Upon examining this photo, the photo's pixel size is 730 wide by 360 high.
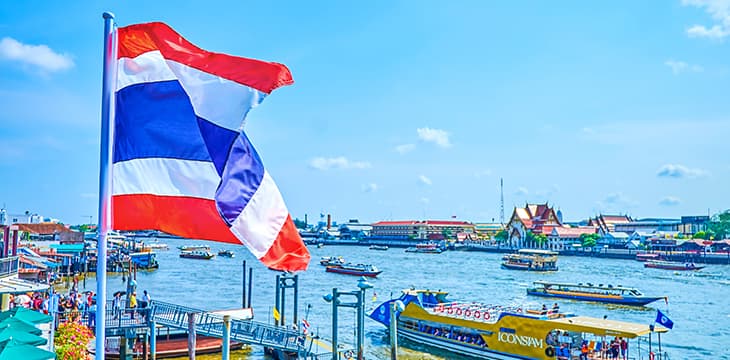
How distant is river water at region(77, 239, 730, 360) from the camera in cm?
3797

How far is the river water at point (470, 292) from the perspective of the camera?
37969 mm

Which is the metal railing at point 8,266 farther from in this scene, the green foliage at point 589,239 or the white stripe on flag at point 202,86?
the green foliage at point 589,239

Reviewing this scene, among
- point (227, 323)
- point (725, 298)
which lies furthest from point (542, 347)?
point (725, 298)

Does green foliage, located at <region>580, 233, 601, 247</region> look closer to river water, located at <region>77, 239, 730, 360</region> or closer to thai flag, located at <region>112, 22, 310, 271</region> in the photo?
river water, located at <region>77, 239, 730, 360</region>

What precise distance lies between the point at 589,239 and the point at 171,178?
506 feet

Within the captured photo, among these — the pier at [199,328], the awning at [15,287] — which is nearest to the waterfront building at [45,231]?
the pier at [199,328]

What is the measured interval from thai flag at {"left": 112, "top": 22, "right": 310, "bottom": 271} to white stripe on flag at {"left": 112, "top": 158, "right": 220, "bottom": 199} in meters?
0.01

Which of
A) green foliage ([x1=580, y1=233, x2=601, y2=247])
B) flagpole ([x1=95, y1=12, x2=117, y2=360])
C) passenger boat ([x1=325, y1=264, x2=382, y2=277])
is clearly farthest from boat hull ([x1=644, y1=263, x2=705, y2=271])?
flagpole ([x1=95, y1=12, x2=117, y2=360])

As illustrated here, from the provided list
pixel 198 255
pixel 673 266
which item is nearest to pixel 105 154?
pixel 673 266

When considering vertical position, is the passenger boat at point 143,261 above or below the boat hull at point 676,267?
above

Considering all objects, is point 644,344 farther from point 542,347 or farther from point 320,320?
point 320,320

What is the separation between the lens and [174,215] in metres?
7.16

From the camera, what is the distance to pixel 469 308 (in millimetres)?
34875

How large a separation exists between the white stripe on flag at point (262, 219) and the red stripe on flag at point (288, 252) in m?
0.06
